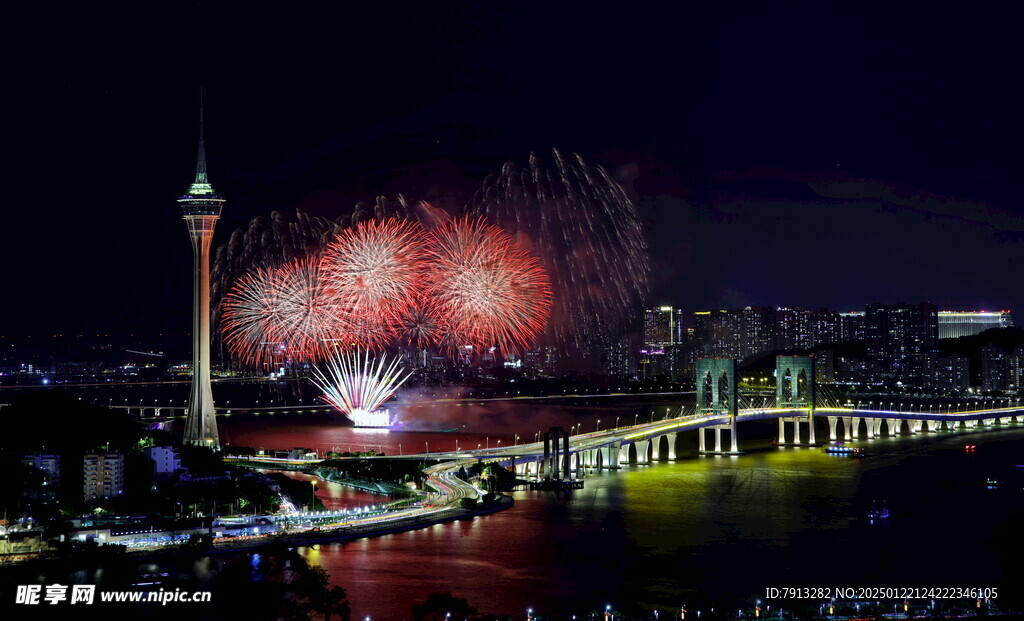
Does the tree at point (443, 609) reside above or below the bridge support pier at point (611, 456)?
below

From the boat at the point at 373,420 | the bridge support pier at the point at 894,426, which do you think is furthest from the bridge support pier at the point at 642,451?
the bridge support pier at the point at 894,426

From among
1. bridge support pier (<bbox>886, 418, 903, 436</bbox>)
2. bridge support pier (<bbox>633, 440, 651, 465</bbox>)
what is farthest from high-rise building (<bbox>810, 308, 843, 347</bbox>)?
bridge support pier (<bbox>633, 440, 651, 465</bbox>)

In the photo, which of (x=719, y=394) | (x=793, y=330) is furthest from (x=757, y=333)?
(x=719, y=394)

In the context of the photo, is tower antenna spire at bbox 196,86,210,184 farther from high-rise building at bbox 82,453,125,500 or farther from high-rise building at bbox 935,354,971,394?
high-rise building at bbox 935,354,971,394

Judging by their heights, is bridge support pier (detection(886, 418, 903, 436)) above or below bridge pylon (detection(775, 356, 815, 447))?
below

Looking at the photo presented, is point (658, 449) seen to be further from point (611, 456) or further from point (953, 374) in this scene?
point (953, 374)

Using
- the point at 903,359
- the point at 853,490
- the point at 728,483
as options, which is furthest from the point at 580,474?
the point at 903,359

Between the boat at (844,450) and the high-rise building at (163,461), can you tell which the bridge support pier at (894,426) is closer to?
the boat at (844,450)
